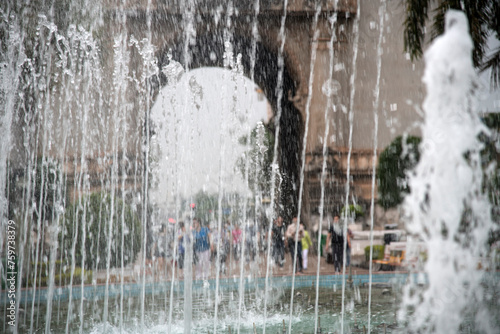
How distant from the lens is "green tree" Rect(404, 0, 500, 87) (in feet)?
21.4

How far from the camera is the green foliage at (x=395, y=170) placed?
1359cm

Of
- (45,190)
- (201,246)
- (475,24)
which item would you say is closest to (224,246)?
(201,246)

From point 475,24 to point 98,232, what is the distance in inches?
301

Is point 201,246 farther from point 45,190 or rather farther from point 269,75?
point 269,75

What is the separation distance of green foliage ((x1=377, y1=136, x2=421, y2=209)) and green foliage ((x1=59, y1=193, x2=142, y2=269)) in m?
6.34

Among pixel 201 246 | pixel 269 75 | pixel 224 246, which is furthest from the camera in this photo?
pixel 269 75

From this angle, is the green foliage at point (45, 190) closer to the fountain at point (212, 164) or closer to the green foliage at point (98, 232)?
the fountain at point (212, 164)

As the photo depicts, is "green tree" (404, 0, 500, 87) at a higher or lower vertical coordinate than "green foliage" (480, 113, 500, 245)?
higher

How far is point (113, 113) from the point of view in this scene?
1694 centimetres

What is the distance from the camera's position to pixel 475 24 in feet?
21.6

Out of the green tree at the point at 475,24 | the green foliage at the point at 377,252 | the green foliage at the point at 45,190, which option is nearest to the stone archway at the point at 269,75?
the green foliage at the point at 377,252

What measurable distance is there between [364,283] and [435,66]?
18.2 ft

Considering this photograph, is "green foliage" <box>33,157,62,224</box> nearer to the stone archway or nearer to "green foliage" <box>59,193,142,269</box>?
"green foliage" <box>59,193,142,269</box>

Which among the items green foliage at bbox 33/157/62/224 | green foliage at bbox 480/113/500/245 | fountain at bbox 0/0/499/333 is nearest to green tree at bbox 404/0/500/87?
green foliage at bbox 480/113/500/245
